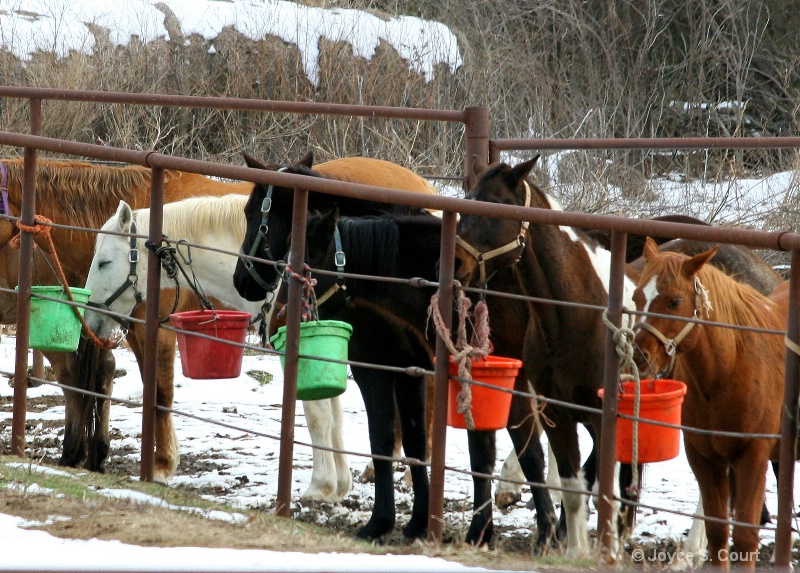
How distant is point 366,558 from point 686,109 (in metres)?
11.3

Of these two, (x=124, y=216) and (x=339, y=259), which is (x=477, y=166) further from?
(x=124, y=216)

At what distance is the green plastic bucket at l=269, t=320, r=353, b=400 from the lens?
4.26 metres

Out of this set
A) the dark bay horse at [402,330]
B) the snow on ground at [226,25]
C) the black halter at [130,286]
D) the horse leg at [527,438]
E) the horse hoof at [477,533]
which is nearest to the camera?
the horse hoof at [477,533]

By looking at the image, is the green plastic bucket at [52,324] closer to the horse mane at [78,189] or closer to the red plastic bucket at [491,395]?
the horse mane at [78,189]

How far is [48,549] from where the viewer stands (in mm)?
3076

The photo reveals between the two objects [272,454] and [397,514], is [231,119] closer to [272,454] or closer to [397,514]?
[272,454]

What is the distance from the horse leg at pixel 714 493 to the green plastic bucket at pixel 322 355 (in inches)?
54.7

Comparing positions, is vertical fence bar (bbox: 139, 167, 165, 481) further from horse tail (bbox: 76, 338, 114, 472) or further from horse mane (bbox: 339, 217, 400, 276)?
horse tail (bbox: 76, 338, 114, 472)

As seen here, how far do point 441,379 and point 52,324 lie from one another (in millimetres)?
2057

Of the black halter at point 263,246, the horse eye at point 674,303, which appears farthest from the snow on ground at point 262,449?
the horse eye at point 674,303

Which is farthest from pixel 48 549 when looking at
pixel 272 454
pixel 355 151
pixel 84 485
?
pixel 355 151

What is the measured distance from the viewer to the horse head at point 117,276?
5.60m

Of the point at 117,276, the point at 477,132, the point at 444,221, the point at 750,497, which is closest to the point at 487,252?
the point at 444,221

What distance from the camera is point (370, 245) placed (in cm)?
461
